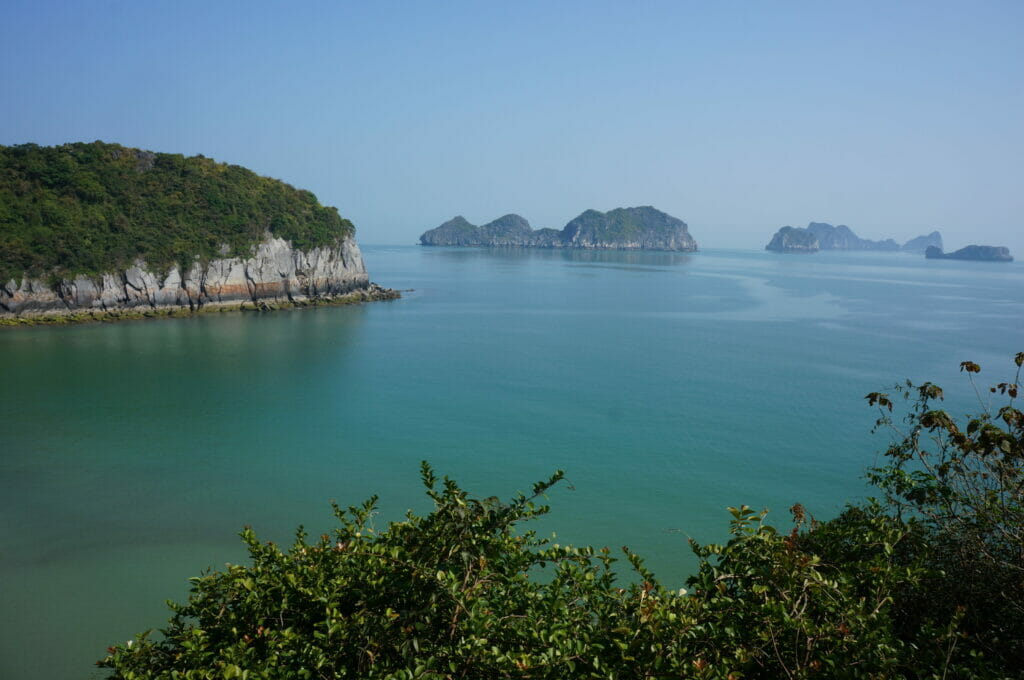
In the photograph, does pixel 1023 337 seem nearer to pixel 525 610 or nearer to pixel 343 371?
pixel 343 371

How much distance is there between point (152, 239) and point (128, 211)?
343 centimetres

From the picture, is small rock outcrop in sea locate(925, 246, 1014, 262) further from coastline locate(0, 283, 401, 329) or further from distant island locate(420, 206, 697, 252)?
coastline locate(0, 283, 401, 329)

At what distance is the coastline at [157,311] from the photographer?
32.9 m

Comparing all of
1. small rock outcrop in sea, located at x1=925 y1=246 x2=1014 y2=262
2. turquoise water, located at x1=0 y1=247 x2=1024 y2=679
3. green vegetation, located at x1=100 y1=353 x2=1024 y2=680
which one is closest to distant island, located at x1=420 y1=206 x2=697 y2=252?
small rock outcrop in sea, located at x1=925 y1=246 x2=1014 y2=262

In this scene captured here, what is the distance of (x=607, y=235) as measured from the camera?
17950 centimetres

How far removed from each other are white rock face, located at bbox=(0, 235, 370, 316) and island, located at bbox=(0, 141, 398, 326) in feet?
0.22

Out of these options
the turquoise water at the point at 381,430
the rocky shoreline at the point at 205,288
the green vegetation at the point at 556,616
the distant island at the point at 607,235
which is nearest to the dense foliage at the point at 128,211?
the rocky shoreline at the point at 205,288

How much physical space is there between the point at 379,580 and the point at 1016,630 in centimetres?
413

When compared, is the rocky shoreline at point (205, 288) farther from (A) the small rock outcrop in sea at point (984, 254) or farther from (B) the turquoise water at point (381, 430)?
(A) the small rock outcrop in sea at point (984, 254)

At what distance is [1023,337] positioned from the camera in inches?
1366

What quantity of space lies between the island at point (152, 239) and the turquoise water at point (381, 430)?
11.9 feet

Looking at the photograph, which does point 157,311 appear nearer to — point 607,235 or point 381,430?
point 381,430

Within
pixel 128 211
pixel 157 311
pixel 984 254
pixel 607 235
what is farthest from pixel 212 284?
pixel 984 254

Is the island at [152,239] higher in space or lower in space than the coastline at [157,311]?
higher
